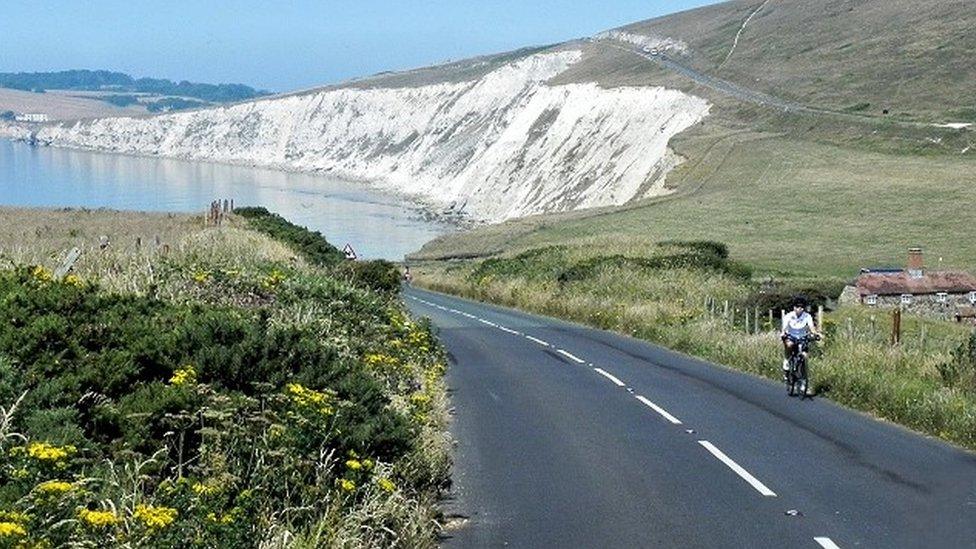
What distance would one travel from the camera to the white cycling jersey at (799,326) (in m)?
20.3

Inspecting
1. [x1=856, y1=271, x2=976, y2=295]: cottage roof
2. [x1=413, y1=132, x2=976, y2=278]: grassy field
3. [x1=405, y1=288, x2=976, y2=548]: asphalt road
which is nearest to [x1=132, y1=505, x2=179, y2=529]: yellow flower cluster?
[x1=405, y1=288, x2=976, y2=548]: asphalt road

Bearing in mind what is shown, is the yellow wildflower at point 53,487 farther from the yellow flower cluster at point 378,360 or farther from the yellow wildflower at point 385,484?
the yellow flower cluster at point 378,360

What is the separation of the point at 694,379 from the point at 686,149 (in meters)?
82.6

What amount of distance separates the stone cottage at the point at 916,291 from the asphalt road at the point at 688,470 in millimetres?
27068

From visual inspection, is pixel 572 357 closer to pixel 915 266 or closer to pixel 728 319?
pixel 728 319

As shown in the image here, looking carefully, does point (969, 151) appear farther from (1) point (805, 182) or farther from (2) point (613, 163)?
(2) point (613, 163)

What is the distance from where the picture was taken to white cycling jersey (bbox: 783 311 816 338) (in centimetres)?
2030

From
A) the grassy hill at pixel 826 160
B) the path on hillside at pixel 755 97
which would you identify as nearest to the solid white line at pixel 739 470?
the grassy hill at pixel 826 160

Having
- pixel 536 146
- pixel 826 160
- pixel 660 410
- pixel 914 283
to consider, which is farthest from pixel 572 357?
pixel 536 146

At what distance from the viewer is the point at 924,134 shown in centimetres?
9481

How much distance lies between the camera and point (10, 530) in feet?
17.7

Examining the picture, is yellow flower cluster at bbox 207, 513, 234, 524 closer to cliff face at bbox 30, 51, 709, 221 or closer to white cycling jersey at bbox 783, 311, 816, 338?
white cycling jersey at bbox 783, 311, 816, 338

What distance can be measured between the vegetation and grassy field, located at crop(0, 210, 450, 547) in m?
7.28

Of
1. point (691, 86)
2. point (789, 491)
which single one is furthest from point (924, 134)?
point (789, 491)
